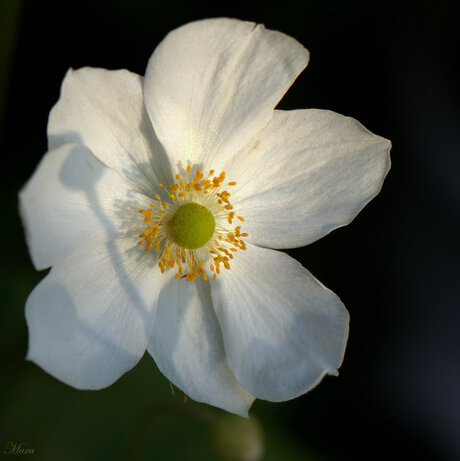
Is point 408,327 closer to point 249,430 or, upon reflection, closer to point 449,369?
point 449,369

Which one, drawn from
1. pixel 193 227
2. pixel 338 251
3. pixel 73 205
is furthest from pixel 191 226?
pixel 338 251

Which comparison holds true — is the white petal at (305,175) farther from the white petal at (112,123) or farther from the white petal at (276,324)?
the white petal at (112,123)

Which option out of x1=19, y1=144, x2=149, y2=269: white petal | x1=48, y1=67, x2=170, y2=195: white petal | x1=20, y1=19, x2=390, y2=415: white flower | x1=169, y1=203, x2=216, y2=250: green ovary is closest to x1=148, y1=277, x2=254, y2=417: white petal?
x1=20, y1=19, x2=390, y2=415: white flower

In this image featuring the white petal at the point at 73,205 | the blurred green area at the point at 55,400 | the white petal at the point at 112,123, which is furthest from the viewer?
the blurred green area at the point at 55,400

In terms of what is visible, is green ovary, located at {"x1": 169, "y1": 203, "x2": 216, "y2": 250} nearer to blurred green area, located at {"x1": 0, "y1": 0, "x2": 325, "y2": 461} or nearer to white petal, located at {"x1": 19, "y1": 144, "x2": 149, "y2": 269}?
white petal, located at {"x1": 19, "y1": 144, "x2": 149, "y2": 269}

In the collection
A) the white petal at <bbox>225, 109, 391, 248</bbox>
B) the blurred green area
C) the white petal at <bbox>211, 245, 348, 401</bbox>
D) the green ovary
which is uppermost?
the white petal at <bbox>225, 109, 391, 248</bbox>

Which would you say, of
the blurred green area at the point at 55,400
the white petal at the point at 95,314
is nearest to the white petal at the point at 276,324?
the white petal at the point at 95,314
